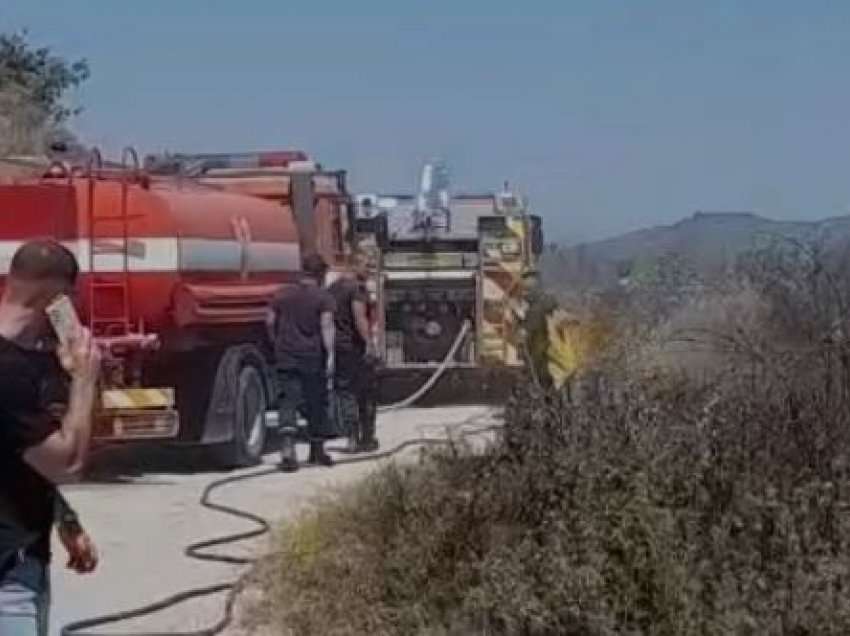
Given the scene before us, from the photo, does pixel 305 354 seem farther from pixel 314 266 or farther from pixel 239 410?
pixel 314 266

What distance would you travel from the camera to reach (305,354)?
17.4 metres

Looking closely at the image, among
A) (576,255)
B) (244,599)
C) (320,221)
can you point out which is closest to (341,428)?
(320,221)

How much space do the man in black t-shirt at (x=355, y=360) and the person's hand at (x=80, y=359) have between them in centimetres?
1224

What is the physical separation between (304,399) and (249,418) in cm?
71

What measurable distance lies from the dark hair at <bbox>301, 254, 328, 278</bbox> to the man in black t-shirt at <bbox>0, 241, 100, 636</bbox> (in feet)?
40.4

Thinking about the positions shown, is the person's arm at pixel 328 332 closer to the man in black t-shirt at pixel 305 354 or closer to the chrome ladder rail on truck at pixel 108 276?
the man in black t-shirt at pixel 305 354

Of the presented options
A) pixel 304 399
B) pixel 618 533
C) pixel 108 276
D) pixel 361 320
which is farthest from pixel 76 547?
pixel 361 320

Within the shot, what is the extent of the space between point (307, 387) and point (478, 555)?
9.10 metres

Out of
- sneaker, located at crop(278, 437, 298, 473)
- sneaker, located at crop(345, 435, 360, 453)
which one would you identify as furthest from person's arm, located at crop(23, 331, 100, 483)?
sneaker, located at crop(345, 435, 360, 453)

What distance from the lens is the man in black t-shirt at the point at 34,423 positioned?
5.55 meters

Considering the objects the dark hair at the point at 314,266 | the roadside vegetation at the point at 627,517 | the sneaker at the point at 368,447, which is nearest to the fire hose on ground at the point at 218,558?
the sneaker at the point at 368,447

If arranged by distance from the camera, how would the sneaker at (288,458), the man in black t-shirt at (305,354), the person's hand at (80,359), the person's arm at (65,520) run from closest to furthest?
the person's hand at (80,359), the person's arm at (65,520), the sneaker at (288,458), the man in black t-shirt at (305,354)

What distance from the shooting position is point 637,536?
790 centimetres

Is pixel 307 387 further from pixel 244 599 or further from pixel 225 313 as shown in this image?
pixel 244 599
